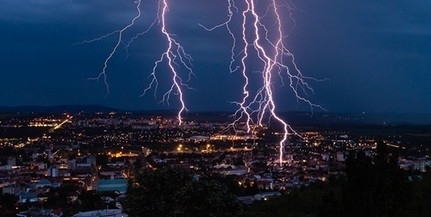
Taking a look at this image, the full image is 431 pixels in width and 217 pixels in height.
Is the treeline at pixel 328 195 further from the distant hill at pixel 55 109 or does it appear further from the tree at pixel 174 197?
the distant hill at pixel 55 109

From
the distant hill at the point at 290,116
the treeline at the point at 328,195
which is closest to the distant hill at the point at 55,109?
the distant hill at the point at 290,116

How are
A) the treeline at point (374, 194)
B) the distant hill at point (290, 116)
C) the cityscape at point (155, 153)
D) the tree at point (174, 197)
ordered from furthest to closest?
the distant hill at point (290, 116), the cityscape at point (155, 153), the treeline at point (374, 194), the tree at point (174, 197)

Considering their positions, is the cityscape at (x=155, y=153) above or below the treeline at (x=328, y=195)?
below

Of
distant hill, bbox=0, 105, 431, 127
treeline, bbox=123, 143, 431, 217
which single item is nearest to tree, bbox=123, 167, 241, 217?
treeline, bbox=123, 143, 431, 217

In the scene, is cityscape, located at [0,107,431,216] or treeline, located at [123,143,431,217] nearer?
treeline, located at [123,143,431,217]

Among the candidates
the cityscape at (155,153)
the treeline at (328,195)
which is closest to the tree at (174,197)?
the treeline at (328,195)

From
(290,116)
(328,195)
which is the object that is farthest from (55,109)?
(328,195)

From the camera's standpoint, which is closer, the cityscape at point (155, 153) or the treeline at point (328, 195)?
the treeline at point (328, 195)

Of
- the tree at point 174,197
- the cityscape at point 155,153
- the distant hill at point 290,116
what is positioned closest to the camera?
the tree at point 174,197

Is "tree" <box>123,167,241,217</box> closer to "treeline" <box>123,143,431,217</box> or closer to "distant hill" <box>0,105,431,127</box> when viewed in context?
"treeline" <box>123,143,431,217</box>

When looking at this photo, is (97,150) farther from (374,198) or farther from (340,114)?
(340,114)
